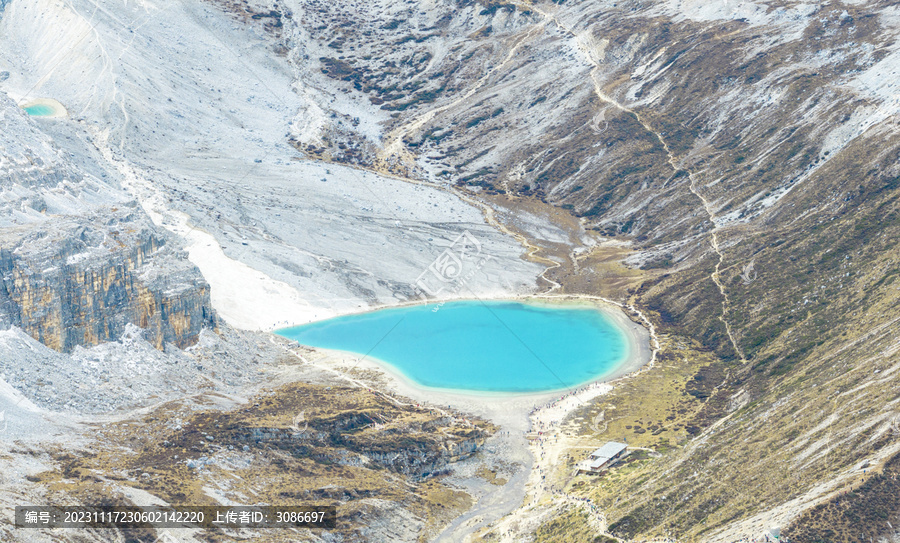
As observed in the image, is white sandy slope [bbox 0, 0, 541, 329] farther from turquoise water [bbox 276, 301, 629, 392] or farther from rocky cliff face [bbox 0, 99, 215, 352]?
rocky cliff face [bbox 0, 99, 215, 352]

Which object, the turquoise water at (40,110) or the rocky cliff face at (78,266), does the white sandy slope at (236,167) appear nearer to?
the turquoise water at (40,110)

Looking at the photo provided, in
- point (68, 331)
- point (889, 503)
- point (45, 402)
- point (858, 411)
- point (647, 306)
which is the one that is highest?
point (647, 306)

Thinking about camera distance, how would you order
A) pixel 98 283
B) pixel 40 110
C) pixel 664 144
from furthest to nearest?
pixel 664 144 < pixel 40 110 < pixel 98 283

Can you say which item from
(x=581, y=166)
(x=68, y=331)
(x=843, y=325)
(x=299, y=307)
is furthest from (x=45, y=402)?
(x=581, y=166)

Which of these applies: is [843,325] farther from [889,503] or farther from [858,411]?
[889,503]

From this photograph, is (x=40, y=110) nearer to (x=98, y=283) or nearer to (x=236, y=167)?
(x=236, y=167)

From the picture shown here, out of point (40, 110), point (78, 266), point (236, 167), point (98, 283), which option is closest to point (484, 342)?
point (98, 283)

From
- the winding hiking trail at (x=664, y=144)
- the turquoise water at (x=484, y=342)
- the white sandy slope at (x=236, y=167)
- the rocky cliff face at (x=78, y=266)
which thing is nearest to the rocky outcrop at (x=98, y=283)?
the rocky cliff face at (x=78, y=266)
